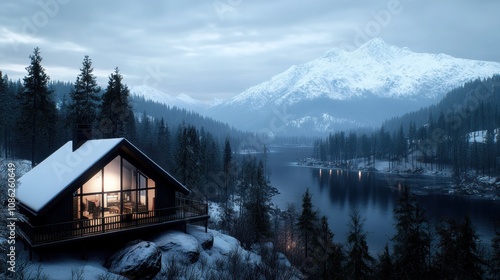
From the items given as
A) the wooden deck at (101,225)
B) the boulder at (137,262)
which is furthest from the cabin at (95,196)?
the boulder at (137,262)

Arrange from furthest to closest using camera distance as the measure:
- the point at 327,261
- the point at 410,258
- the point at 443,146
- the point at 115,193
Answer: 1. the point at 443,146
2. the point at 327,261
3. the point at 410,258
4. the point at 115,193

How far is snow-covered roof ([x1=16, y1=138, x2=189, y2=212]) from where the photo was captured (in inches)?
770

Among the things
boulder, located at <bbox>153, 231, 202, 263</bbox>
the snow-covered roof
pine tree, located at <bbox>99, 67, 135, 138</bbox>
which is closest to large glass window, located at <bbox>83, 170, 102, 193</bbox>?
the snow-covered roof

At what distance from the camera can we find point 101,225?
1997cm

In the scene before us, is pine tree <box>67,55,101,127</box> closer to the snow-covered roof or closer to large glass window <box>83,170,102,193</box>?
the snow-covered roof

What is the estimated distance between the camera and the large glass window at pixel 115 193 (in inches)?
820

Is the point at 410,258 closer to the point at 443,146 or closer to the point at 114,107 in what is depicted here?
the point at 114,107

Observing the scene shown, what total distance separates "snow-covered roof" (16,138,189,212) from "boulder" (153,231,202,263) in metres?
3.80

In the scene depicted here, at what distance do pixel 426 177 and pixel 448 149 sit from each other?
861 inches

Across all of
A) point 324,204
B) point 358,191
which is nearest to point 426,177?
point 358,191

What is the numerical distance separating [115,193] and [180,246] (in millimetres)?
5381

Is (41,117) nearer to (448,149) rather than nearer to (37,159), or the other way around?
(37,159)

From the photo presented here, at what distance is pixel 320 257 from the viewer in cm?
3047

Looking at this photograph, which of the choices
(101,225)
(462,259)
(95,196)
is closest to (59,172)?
(95,196)
